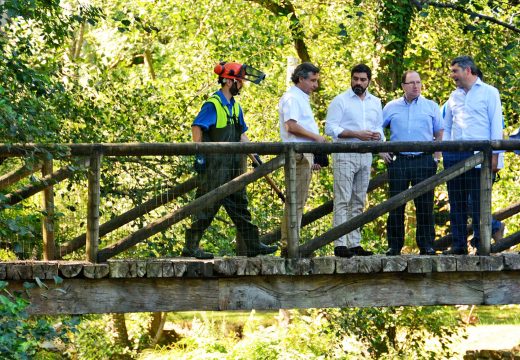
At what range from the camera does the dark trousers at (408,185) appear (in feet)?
29.3

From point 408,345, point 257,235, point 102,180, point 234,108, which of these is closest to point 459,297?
point 257,235

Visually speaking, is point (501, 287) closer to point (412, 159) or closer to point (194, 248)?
point (412, 159)

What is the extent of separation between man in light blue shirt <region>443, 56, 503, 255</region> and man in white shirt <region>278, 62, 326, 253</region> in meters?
1.05

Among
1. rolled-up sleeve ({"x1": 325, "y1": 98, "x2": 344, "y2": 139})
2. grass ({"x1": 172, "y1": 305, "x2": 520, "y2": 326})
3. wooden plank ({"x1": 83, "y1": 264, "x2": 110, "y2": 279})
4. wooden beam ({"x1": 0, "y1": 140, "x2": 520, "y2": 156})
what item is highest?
rolled-up sleeve ({"x1": 325, "y1": 98, "x2": 344, "y2": 139})

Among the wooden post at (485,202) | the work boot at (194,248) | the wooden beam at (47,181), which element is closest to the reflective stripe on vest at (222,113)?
the work boot at (194,248)

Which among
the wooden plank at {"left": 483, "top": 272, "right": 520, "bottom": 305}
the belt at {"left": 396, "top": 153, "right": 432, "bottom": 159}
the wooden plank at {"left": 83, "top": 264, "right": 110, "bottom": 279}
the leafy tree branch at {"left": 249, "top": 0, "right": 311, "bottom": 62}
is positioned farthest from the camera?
the leafy tree branch at {"left": 249, "top": 0, "right": 311, "bottom": 62}

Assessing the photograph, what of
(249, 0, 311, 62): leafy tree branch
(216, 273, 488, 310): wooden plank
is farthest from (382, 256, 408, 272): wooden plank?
(249, 0, 311, 62): leafy tree branch

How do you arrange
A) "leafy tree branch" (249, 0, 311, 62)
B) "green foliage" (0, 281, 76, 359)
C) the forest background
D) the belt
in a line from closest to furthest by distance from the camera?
"green foliage" (0, 281, 76, 359)
the belt
the forest background
"leafy tree branch" (249, 0, 311, 62)

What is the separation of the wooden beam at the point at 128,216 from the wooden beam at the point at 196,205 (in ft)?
1.22

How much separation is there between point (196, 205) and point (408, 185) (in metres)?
1.66

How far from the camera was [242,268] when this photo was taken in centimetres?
857

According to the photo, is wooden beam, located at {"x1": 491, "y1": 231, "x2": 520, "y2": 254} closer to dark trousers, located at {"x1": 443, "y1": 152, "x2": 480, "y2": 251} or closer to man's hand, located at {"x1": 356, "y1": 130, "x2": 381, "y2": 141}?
dark trousers, located at {"x1": 443, "y1": 152, "x2": 480, "y2": 251}

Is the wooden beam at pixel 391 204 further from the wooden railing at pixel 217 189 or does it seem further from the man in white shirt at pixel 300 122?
the man in white shirt at pixel 300 122

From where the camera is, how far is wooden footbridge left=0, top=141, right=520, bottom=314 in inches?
330
